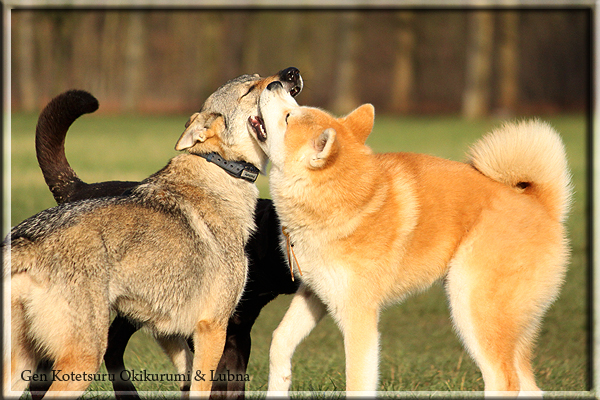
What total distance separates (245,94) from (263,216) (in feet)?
2.98

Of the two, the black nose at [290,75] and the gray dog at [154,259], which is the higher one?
the black nose at [290,75]

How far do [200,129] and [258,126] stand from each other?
1.29 ft

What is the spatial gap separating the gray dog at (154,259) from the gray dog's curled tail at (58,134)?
2.88 feet

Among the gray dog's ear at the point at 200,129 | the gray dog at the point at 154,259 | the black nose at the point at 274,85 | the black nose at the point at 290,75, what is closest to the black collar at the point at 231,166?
the gray dog at the point at 154,259

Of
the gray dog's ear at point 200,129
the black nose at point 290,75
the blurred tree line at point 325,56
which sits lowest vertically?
the gray dog's ear at point 200,129

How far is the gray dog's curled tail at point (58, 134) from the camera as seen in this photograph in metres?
4.46

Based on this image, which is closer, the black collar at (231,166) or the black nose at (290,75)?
the black collar at (231,166)

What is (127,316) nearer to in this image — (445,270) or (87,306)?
(87,306)

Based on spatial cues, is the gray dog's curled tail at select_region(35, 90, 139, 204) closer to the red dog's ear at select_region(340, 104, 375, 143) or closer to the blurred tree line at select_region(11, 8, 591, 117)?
the red dog's ear at select_region(340, 104, 375, 143)

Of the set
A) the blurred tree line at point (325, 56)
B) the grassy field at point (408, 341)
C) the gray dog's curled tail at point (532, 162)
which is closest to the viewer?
the gray dog's curled tail at point (532, 162)

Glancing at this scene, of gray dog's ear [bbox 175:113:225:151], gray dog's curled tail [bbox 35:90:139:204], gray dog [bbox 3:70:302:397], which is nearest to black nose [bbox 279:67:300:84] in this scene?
gray dog [bbox 3:70:302:397]

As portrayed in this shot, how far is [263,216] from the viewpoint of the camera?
4633mm

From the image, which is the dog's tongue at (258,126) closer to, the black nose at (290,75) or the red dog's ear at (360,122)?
the black nose at (290,75)

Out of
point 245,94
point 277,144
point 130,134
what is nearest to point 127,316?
point 277,144
